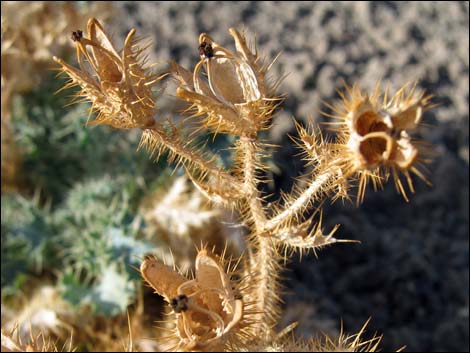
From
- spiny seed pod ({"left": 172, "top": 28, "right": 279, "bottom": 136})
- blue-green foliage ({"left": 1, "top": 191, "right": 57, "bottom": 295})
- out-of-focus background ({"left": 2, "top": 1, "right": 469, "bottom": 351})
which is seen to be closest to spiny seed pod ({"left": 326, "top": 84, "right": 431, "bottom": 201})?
spiny seed pod ({"left": 172, "top": 28, "right": 279, "bottom": 136})

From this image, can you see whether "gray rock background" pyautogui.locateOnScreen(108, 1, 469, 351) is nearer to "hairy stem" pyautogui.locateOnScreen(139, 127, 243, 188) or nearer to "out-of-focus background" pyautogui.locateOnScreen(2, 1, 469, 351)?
"out-of-focus background" pyautogui.locateOnScreen(2, 1, 469, 351)

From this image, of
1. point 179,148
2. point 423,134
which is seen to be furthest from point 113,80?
point 423,134

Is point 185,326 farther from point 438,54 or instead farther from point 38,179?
point 438,54

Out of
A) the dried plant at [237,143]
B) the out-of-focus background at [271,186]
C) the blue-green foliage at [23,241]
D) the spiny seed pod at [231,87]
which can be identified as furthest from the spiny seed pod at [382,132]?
the blue-green foliage at [23,241]

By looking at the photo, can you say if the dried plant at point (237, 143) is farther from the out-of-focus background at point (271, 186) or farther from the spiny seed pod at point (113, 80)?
the out-of-focus background at point (271, 186)

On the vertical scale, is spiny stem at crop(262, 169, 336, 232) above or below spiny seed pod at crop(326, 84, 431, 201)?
below
